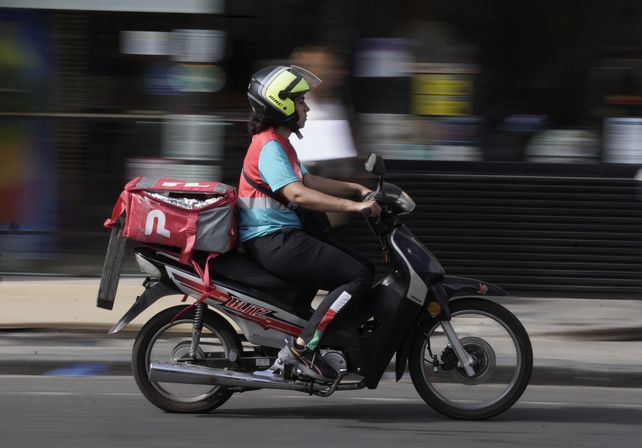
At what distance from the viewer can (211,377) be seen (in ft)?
18.9

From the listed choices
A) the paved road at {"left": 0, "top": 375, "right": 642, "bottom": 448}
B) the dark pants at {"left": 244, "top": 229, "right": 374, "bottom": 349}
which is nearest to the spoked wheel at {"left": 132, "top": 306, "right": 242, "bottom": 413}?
the paved road at {"left": 0, "top": 375, "right": 642, "bottom": 448}

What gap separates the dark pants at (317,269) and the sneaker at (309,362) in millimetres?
58

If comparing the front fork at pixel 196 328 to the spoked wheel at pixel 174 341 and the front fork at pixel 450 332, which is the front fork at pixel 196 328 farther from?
the front fork at pixel 450 332

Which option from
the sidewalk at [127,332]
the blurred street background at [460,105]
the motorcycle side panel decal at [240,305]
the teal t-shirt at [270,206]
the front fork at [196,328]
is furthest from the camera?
the blurred street background at [460,105]

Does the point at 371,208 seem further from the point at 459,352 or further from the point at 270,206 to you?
the point at 459,352

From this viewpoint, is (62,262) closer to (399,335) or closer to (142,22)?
(142,22)

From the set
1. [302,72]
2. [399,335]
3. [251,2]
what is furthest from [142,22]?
[399,335]

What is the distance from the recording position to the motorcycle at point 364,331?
226 inches

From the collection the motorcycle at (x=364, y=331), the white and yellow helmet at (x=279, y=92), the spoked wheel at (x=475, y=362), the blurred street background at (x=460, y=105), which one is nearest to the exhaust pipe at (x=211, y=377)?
the motorcycle at (x=364, y=331)

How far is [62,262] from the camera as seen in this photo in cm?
934

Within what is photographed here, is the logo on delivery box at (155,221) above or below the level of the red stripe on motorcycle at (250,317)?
above

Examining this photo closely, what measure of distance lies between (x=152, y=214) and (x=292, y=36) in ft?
12.2

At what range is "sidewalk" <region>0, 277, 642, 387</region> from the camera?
23.2 ft

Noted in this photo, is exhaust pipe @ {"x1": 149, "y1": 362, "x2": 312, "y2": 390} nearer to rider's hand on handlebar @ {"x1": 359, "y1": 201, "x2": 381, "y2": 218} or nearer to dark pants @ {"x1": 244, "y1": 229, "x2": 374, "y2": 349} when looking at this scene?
dark pants @ {"x1": 244, "y1": 229, "x2": 374, "y2": 349}
